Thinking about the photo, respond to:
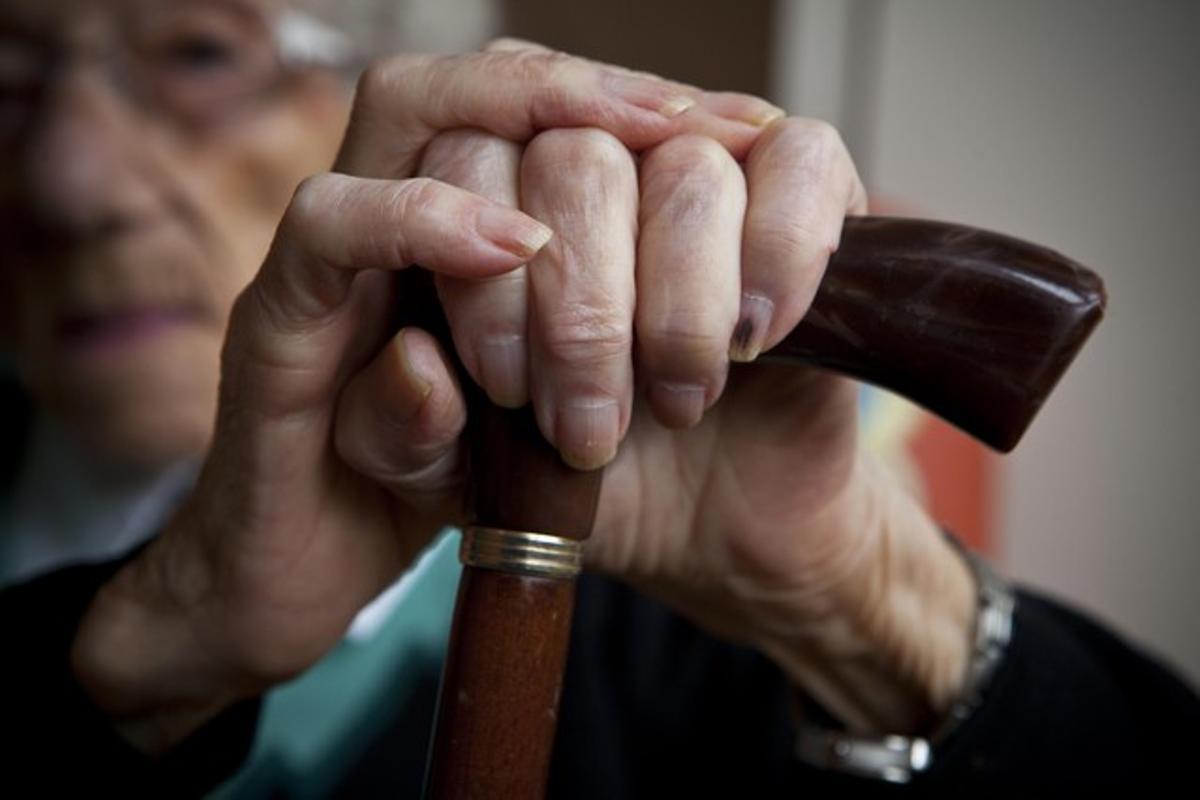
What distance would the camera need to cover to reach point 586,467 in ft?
1.33

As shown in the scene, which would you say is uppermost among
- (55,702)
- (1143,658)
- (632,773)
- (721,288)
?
(721,288)

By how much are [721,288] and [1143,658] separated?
503 millimetres

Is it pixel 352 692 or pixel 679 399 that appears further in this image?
pixel 352 692

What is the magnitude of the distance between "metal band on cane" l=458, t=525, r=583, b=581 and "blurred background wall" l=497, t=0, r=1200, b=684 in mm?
1071

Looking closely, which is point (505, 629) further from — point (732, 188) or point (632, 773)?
point (632, 773)

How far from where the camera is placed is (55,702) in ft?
1.87

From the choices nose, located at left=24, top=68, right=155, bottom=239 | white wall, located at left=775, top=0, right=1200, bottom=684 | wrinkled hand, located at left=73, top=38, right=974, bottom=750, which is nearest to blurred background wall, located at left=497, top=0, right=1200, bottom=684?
white wall, located at left=775, top=0, right=1200, bottom=684

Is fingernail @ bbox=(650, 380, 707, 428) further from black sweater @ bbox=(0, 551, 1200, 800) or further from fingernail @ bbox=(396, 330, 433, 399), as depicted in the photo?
black sweater @ bbox=(0, 551, 1200, 800)

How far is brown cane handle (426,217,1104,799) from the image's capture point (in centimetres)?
40

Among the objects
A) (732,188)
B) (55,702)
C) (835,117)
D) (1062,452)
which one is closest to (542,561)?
(732,188)

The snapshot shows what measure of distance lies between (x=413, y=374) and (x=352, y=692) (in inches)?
23.0

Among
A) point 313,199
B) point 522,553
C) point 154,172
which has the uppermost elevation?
point 313,199

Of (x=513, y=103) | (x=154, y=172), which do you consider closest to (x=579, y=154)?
(x=513, y=103)

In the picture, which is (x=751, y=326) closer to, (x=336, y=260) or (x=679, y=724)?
(x=336, y=260)
